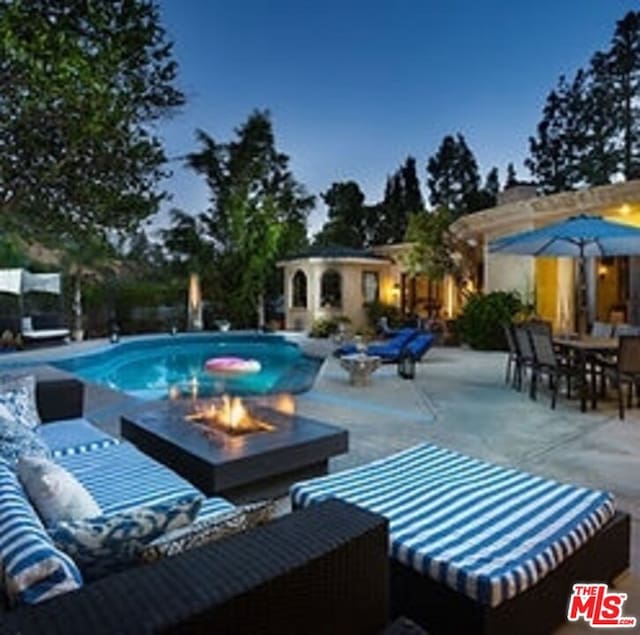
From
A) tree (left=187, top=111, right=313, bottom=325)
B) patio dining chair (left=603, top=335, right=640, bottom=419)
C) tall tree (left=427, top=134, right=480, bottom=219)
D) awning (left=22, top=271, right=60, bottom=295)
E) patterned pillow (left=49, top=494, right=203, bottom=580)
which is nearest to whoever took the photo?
patterned pillow (left=49, top=494, right=203, bottom=580)

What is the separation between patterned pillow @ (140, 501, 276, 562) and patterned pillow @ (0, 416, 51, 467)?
5.95 feet

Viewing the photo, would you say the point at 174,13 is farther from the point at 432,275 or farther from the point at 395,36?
the point at 432,275

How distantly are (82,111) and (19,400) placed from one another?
3.85m

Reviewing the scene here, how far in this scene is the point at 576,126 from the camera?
29.5 metres

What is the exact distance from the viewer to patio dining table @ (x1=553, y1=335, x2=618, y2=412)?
23.9ft

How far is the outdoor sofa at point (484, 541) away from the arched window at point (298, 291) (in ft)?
59.7

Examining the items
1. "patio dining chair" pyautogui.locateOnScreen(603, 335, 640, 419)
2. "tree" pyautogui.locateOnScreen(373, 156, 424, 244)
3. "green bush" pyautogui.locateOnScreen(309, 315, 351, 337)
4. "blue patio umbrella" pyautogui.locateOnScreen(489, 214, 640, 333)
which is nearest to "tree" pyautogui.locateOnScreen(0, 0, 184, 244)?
"blue patio umbrella" pyautogui.locateOnScreen(489, 214, 640, 333)

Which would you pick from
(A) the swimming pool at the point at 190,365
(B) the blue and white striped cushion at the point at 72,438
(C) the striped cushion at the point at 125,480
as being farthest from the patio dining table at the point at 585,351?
(B) the blue and white striped cushion at the point at 72,438

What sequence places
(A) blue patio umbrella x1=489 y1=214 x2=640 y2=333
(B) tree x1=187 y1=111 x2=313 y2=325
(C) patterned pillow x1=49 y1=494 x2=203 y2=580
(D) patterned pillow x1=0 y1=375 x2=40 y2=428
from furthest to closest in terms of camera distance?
(B) tree x1=187 y1=111 x2=313 y2=325 < (A) blue patio umbrella x1=489 y1=214 x2=640 y2=333 < (D) patterned pillow x1=0 y1=375 x2=40 y2=428 < (C) patterned pillow x1=49 y1=494 x2=203 y2=580

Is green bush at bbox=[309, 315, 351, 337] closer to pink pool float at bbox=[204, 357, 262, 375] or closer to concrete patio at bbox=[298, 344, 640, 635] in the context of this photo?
pink pool float at bbox=[204, 357, 262, 375]

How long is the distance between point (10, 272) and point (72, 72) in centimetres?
1089

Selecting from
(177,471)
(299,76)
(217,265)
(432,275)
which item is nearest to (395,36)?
(299,76)

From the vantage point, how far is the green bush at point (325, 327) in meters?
18.9

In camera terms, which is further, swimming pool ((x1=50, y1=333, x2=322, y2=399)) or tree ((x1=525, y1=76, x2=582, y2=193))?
tree ((x1=525, y1=76, x2=582, y2=193))
